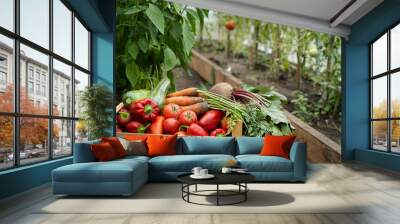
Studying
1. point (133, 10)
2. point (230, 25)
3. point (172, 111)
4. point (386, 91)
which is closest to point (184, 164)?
point (172, 111)

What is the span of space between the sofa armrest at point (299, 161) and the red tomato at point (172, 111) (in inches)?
95.2

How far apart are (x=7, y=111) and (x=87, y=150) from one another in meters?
1.03

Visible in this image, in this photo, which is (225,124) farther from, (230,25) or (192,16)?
(230,25)

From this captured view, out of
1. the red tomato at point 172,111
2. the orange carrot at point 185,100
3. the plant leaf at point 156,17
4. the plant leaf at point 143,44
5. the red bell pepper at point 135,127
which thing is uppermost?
the plant leaf at point 156,17

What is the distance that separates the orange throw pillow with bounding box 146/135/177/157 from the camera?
6.01 metres

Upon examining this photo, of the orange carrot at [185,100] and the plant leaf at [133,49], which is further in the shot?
the plant leaf at [133,49]

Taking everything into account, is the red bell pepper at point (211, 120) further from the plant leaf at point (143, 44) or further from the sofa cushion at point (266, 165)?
the sofa cushion at point (266, 165)

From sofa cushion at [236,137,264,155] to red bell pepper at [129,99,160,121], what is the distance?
1759 millimetres

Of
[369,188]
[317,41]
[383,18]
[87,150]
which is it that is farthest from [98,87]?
[317,41]

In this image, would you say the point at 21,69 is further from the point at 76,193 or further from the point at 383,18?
the point at 383,18

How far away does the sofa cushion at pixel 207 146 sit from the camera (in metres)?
6.22

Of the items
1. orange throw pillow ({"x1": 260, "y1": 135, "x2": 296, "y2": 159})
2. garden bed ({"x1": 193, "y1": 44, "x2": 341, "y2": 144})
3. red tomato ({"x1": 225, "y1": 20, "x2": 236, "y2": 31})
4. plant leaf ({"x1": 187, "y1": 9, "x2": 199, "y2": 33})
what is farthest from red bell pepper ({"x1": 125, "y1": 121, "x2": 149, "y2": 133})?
red tomato ({"x1": 225, "y1": 20, "x2": 236, "y2": 31})

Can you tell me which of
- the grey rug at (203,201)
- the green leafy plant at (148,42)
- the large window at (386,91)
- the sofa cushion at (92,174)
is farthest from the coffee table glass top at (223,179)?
the large window at (386,91)

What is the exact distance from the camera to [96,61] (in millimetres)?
7730
